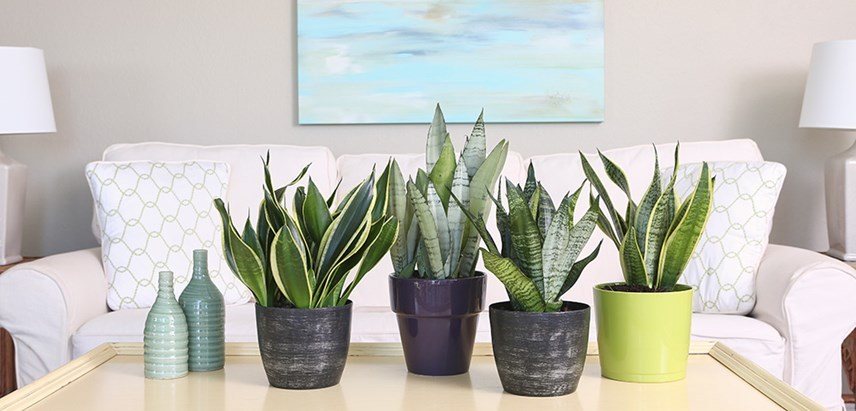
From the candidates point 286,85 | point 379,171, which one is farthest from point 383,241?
point 286,85

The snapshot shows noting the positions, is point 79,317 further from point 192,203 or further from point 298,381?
point 298,381

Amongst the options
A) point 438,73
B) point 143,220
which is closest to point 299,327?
point 143,220

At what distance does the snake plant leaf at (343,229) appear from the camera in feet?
4.20

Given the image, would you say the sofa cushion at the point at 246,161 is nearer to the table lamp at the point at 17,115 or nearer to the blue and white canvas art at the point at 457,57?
the table lamp at the point at 17,115

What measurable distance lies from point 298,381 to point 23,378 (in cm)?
143

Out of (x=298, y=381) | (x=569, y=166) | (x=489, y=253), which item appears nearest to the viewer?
(x=489, y=253)

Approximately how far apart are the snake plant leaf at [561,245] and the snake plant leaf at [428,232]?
0.55ft

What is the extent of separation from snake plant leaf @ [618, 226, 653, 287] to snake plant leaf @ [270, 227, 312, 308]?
0.45 m

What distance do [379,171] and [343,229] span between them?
5.46 feet

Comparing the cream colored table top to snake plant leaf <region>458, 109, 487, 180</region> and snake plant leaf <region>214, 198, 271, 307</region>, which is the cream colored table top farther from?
snake plant leaf <region>458, 109, 487, 180</region>

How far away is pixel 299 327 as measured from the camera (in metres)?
1.27

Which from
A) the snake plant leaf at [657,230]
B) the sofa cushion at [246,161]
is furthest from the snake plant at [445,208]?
the sofa cushion at [246,161]

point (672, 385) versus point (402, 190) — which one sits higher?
point (402, 190)

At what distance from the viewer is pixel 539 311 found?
4.08 feet
